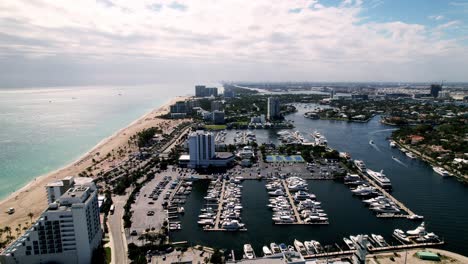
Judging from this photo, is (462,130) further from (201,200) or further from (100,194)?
(100,194)

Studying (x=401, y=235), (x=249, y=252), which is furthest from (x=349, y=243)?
(x=249, y=252)

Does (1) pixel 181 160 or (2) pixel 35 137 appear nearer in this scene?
(1) pixel 181 160

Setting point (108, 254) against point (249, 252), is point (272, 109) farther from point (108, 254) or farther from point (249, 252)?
point (108, 254)

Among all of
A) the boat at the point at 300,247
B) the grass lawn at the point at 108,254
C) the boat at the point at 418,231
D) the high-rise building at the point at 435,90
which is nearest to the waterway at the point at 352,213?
the boat at the point at 300,247

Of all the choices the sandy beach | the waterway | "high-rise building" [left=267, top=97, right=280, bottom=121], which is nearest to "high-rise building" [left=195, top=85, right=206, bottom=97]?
"high-rise building" [left=267, top=97, right=280, bottom=121]

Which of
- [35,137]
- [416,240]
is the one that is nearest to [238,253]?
[416,240]

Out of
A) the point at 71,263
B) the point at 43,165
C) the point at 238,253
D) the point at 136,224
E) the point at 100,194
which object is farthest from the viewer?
the point at 43,165
